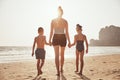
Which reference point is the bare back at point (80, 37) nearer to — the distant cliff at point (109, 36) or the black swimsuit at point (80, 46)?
the black swimsuit at point (80, 46)

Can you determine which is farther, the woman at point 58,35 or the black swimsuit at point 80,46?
the black swimsuit at point 80,46

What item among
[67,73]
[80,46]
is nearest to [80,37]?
[80,46]

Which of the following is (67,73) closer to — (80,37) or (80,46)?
(80,46)

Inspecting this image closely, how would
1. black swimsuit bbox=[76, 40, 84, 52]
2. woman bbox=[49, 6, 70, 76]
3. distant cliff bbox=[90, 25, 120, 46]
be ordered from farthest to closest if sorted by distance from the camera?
distant cliff bbox=[90, 25, 120, 46] < black swimsuit bbox=[76, 40, 84, 52] < woman bbox=[49, 6, 70, 76]

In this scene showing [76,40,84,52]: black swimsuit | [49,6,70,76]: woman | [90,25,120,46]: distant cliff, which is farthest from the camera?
[90,25,120,46]: distant cliff

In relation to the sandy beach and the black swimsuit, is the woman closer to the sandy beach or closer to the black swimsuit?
the sandy beach

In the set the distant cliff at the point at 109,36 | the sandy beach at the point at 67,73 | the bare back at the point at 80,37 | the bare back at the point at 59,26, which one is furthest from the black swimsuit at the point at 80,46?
the distant cliff at the point at 109,36

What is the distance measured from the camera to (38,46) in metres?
9.22

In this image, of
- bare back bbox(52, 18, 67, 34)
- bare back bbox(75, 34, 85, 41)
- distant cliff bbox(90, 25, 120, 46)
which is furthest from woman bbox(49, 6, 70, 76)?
distant cliff bbox(90, 25, 120, 46)

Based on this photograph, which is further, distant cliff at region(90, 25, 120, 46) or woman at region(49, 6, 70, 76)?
distant cliff at region(90, 25, 120, 46)

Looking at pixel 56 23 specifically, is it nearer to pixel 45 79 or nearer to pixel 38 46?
pixel 38 46

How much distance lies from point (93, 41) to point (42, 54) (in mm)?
175734

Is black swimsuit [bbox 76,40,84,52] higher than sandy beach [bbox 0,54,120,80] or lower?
higher

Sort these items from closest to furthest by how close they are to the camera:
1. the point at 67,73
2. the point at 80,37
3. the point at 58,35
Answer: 1. the point at 58,35
2. the point at 67,73
3. the point at 80,37
